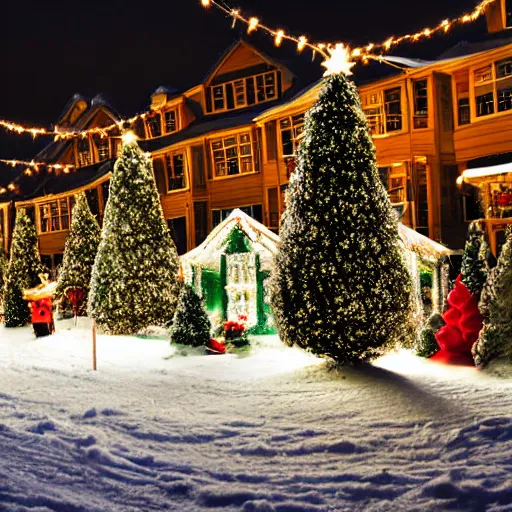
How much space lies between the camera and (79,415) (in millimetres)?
7914

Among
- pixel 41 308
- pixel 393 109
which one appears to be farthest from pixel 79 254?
pixel 393 109

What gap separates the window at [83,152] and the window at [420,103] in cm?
2210

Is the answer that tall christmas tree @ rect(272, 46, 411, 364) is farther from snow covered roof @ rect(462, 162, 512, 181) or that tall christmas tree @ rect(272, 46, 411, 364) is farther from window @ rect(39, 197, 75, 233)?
window @ rect(39, 197, 75, 233)

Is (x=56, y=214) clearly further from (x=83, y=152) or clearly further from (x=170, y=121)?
(x=170, y=121)

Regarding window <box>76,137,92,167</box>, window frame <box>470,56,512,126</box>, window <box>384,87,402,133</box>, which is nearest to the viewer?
window frame <box>470,56,512,126</box>

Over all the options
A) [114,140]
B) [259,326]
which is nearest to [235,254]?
[259,326]

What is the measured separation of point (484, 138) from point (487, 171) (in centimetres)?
242

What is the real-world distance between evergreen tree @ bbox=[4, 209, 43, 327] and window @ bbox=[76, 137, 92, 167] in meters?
13.2

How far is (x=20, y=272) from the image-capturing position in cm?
2233

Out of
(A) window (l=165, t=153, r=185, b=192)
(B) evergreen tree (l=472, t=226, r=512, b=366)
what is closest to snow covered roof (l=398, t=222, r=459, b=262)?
(B) evergreen tree (l=472, t=226, r=512, b=366)

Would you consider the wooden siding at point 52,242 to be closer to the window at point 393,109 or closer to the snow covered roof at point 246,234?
the snow covered roof at point 246,234

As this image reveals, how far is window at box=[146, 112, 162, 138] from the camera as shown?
30.5 meters

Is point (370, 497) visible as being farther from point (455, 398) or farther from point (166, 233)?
point (166, 233)

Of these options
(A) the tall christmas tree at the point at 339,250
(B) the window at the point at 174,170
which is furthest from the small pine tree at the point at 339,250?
(B) the window at the point at 174,170
